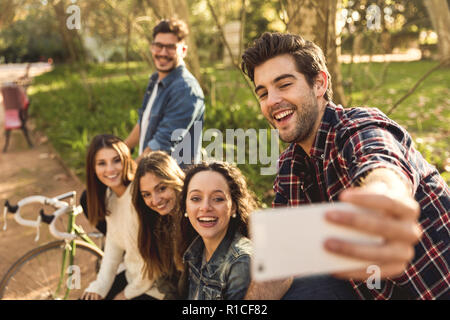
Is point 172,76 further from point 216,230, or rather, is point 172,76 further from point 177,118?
point 216,230

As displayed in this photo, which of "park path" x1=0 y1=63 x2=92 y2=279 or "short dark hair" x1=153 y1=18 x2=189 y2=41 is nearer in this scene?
"short dark hair" x1=153 y1=18 x2=189 y2=41

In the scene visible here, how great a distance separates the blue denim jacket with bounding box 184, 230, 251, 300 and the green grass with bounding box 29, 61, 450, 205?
6.08 ft

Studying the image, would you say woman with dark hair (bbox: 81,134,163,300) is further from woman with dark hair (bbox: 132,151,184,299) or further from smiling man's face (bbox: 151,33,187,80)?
smiling man's face (bbox: 151,33,187,80)

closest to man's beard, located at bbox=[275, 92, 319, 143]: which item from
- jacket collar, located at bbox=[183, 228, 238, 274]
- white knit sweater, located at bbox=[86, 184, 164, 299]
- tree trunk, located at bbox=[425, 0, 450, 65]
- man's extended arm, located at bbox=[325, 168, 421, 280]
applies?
jacket collar, located at bbox=[183, 228, 238, 274]

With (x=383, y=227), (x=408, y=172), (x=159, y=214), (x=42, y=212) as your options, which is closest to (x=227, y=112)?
(x=159, y=214)

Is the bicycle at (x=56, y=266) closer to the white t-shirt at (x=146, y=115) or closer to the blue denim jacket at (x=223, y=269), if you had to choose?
the white t-shirt at (x=146, y=115)

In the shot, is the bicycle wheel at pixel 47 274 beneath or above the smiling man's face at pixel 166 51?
beneath

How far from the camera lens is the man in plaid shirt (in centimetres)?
127

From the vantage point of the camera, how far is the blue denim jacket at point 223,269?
1.70m

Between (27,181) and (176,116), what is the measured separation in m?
3.81

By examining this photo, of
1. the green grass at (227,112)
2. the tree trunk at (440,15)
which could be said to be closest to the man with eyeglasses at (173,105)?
the green grass at (227,112)

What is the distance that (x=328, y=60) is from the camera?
3459 mm

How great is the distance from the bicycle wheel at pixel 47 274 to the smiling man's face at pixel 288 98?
2.00 meters
